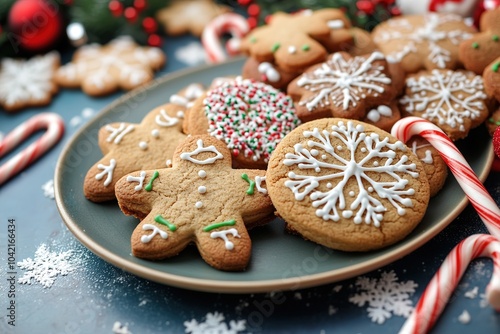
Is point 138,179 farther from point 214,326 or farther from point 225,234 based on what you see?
point 214,326

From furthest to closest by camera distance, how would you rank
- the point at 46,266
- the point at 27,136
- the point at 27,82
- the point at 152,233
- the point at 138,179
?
the point at 27,82, the point at 27,136, the point at 46,266, the point at 138,179, the point at 152,233

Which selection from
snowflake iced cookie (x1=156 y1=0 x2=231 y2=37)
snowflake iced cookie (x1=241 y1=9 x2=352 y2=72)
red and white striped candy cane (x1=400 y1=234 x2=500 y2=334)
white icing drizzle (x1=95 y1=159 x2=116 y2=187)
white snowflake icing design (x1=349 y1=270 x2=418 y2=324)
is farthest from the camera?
snowflake iced cookie (x1=156 y1=0 x2=231 y2=37)

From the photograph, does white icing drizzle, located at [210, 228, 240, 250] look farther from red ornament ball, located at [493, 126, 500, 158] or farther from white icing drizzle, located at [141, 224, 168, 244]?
red ornament ball, located at [493, 126, 500, 158]

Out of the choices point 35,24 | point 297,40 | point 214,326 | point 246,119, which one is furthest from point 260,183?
point 35,24

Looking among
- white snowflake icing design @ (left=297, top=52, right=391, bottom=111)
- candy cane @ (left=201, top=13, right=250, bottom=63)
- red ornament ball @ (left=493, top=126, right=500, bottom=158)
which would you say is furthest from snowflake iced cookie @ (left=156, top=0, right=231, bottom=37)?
red ornament ball @ (left=493, top=126, right=500, bottom=158)

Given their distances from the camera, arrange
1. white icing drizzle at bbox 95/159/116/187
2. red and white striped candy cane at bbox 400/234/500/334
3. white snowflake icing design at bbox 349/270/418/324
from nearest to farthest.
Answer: red and white striped candy cane at bbox 400/234/500/334 < white snowflake icing design at bbox 349/270/418/324 < white icing drizzle at bbox 95/159/116/187

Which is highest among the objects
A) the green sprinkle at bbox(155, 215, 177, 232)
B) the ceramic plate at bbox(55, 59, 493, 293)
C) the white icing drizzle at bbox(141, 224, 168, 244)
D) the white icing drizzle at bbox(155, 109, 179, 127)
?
the white icing drizzle at bbox(155, 109, 179, 127)

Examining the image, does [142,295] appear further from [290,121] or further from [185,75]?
[185,75]
